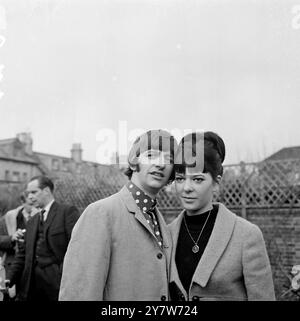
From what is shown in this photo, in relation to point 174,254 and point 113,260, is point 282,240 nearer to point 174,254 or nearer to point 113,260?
point 174,254

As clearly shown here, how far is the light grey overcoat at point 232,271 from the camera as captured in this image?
5.00 ft

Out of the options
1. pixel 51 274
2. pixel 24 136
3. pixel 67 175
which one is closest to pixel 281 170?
pixel 51 274

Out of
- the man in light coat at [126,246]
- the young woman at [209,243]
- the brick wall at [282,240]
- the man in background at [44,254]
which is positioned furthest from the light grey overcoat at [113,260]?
the brick wall at [282,240]

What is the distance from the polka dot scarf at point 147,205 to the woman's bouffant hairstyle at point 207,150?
179mm

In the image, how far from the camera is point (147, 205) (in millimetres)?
1646

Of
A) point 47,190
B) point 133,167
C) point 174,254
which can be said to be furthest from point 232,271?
point 47,190

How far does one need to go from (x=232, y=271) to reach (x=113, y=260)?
1.57 feet

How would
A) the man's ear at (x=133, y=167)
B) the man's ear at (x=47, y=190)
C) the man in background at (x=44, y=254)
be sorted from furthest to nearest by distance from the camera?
the man's ear at (x=47, y=190)
the man in background at (x=44, y=254)
the man's ear at (x=133, y=167)

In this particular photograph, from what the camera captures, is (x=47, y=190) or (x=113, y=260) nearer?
(x=113, y=260)

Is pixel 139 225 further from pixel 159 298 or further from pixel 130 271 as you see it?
pixel 159 298

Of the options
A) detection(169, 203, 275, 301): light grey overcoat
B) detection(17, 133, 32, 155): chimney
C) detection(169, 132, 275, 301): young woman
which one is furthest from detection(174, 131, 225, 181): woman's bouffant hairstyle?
detection(17, 133, 32, 155): chimney

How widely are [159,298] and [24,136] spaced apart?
16733 mm

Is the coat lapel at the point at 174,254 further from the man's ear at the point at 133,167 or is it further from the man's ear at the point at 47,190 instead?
the man's ear at the point at 47,190

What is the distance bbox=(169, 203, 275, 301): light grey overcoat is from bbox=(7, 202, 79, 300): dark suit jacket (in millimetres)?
1617
